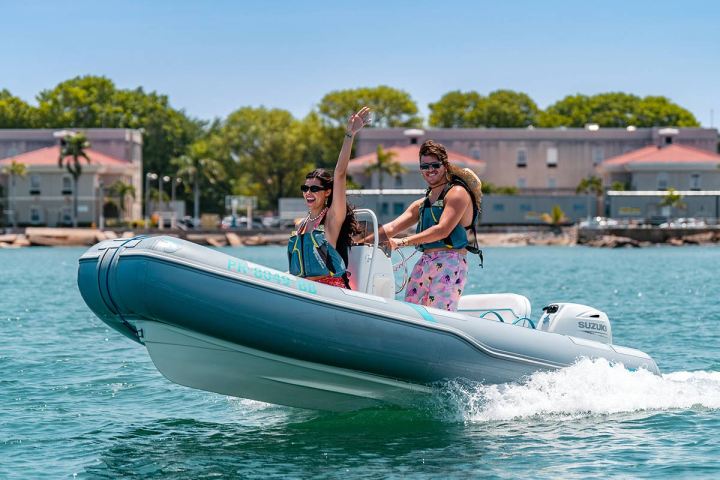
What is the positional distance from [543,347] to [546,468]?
1350 mm

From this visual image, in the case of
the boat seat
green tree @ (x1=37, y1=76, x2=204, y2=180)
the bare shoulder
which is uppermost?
green tree @ (x1=37, y1=76, x2=204, y2=180)

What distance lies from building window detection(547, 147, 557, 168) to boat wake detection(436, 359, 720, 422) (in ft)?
232

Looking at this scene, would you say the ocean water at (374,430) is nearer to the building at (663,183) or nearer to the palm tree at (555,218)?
the palm tree at (555,218)

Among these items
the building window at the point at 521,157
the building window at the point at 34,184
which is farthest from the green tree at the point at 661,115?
the building window at the point at 34,184

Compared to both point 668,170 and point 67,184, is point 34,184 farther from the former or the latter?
point 668,170

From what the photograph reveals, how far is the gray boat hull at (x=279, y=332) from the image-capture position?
7824 mm

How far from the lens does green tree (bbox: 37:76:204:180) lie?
86625 millimetres

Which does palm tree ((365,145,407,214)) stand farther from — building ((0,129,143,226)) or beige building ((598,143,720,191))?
building ((0,129,143,226))

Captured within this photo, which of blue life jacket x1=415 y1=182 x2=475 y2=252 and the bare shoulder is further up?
the bare shoulder

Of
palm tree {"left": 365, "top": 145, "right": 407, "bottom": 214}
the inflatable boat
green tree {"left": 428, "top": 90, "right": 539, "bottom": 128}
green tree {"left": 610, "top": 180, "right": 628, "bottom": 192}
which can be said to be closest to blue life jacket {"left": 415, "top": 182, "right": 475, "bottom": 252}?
the inflatable boat

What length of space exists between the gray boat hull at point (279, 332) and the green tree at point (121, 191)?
66.3 m

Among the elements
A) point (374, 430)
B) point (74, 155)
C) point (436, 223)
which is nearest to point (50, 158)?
point (74, 155)

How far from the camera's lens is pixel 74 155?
2803 inches

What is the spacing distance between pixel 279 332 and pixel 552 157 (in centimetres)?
7306
